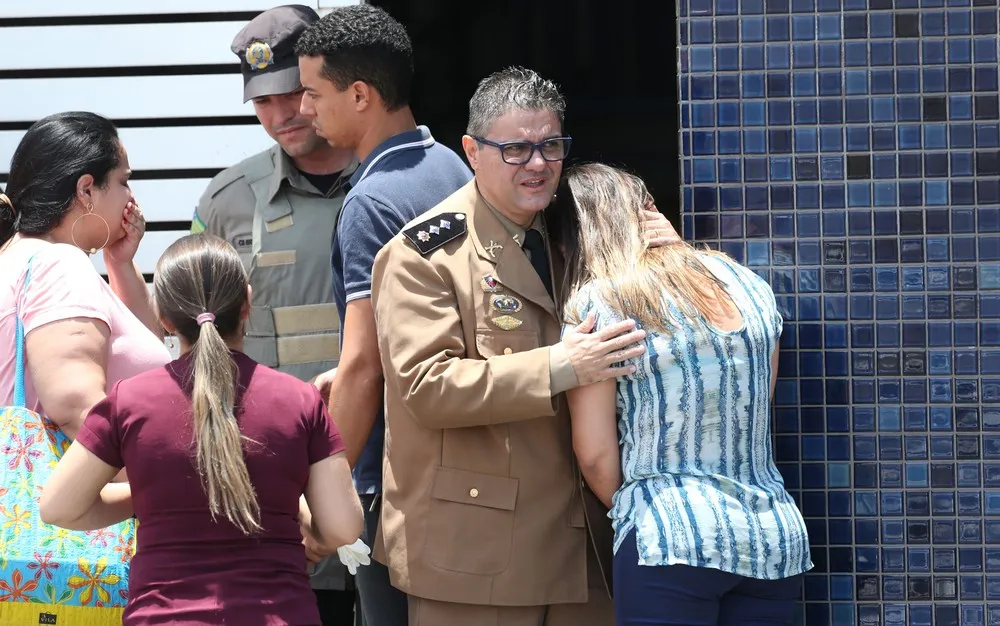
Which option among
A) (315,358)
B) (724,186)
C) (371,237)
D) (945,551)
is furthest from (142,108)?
(945,551)

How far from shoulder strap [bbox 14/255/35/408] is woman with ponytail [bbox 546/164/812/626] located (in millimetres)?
1248

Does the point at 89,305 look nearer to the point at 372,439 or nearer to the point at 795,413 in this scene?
the point at 372,439

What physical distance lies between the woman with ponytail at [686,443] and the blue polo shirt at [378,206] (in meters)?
0.64

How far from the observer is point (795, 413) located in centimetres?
335

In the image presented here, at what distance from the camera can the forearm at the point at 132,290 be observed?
3.78 meters

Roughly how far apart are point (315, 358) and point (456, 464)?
107cm

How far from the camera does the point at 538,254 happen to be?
3133 millimetres

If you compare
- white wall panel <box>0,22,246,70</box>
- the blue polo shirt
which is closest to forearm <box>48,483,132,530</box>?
the blue polo shirt

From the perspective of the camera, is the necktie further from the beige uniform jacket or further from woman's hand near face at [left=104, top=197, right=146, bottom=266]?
woman's hand near face at [left=104, top=197, right=146, bottom=266]

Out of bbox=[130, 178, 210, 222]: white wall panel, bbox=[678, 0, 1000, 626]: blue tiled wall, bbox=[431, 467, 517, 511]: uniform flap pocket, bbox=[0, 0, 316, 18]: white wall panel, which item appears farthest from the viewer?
bbox=[130, 178, 210, 222]: white wall panel

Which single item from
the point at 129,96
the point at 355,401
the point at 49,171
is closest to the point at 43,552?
the point at 355,401

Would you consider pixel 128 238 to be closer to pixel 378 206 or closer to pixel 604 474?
pixel 378 206

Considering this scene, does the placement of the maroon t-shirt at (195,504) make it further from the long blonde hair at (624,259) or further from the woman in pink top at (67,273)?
the long blonde hair at (624,259)

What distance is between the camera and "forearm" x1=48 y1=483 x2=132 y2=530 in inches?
102
